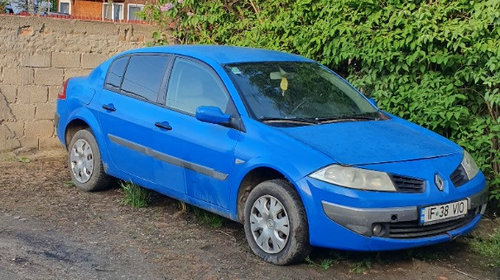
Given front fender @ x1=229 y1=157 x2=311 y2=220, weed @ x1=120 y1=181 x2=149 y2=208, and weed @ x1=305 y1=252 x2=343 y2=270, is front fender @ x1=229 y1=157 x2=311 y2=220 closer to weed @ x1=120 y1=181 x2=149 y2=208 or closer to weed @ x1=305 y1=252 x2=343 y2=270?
weed @ x1=305 y1=252 x2=343 y2=270

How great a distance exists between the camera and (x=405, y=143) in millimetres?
5379

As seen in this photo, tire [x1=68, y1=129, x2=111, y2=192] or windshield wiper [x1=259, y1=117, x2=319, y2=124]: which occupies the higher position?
windshield wiper [x1=259, y1=117, x2=319, y2=124]

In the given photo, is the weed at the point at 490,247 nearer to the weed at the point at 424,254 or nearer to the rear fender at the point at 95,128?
the weed at the point at 424,254

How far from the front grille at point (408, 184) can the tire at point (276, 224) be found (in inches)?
26.1

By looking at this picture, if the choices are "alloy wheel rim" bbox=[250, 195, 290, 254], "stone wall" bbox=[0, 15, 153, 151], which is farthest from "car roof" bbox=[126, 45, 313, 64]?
"stone wall" bbox=[0, 15, 153, 151]

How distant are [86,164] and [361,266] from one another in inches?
124

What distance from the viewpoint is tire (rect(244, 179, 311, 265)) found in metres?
4.96

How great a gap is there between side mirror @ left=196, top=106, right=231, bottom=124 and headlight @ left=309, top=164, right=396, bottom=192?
0.97m

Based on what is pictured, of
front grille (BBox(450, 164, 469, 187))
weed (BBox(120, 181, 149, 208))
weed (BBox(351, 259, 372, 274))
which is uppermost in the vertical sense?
front grille (BBox(450, 164, 469, 187))

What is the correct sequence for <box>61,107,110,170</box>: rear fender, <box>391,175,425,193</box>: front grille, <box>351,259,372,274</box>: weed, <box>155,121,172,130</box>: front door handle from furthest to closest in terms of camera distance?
<box>61,107,110,170</box>: rear fender → <box>155,121,172,130</box>: front door handle → <box>351,259,372,274</box>: weed → <box>391,175,425,193</box>: front grille

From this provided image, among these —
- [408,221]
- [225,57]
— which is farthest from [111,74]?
[408,221]

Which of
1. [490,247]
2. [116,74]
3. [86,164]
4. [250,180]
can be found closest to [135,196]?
[86,164]

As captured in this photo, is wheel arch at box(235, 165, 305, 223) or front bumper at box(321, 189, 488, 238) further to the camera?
wheel arch at box(235, 165, 305, 223)

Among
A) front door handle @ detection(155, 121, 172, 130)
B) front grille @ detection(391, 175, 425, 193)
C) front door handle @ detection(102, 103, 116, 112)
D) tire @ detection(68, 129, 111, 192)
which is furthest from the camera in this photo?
tire @ detection(68, 129, 111, 192)
